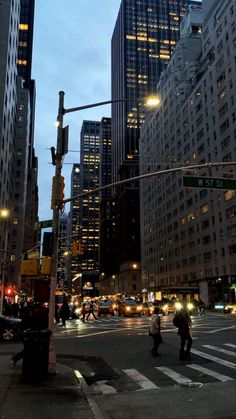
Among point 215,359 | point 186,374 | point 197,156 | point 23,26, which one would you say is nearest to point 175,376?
point 186,374

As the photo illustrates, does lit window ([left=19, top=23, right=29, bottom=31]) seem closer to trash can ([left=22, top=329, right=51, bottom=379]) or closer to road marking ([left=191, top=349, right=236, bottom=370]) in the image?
road marking ([left=191, top=349, right=236, bottom=370])

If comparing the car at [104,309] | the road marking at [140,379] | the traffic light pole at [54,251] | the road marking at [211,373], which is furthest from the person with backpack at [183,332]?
the car at [104,309]

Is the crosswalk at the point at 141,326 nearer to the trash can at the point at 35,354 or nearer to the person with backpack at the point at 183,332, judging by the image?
the person with backpack at the point at 183,332

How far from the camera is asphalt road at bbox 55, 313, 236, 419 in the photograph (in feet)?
27.4

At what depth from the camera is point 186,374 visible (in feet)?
40.2

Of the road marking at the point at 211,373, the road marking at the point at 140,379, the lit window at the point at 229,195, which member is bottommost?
the road marking at the point at 140,379

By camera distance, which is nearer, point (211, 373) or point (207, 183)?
point (211, 373)

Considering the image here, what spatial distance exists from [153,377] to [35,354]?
10.9 ft

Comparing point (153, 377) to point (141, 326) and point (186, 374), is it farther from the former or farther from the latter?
point (141, 326)

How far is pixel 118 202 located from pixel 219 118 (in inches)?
4369

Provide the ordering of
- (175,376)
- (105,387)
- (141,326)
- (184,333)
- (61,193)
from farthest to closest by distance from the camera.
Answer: (141,326) → (184,333) → (61,193) → (175,376) → (105,387)

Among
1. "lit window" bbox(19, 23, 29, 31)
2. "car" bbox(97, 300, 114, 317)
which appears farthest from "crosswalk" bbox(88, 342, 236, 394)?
"lit window" bbox(19, 23, 29, 31)

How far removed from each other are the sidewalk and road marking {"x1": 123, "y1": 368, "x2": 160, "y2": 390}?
65.8 inches

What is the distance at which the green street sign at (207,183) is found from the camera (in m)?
15.2
